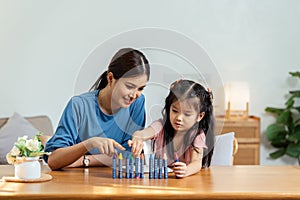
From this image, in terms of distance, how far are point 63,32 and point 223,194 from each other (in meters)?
3.06

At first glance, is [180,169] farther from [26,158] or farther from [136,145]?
[26,158]

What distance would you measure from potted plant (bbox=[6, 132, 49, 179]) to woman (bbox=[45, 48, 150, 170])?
0.15m

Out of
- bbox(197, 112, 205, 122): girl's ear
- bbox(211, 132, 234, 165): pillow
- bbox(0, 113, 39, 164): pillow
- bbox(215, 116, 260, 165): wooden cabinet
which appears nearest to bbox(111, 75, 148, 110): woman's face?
bbox(197, 112, 205, 122): girl's ear

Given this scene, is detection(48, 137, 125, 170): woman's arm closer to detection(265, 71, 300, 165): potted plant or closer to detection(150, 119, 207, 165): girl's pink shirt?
detection(150, 119, 207, 165): girl's pink shirt

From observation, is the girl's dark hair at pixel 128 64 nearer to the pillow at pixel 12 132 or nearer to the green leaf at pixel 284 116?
the pillow at pixel 12 132

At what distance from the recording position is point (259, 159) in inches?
187

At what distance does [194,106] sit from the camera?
79.5 inches

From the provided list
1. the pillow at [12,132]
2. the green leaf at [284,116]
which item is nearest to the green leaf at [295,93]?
the green leaf at [284,116]

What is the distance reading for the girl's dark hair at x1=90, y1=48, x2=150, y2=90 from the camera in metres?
1.97

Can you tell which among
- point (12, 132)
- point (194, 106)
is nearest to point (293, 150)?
point (12, 132)

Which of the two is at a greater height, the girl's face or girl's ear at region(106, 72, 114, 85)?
girl's ear at region(106, 72, 114, 85)

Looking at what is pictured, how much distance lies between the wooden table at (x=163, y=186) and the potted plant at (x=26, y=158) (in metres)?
0.05

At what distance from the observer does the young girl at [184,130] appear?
Answer: 2.01 metres

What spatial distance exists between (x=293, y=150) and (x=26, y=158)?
123 inches
